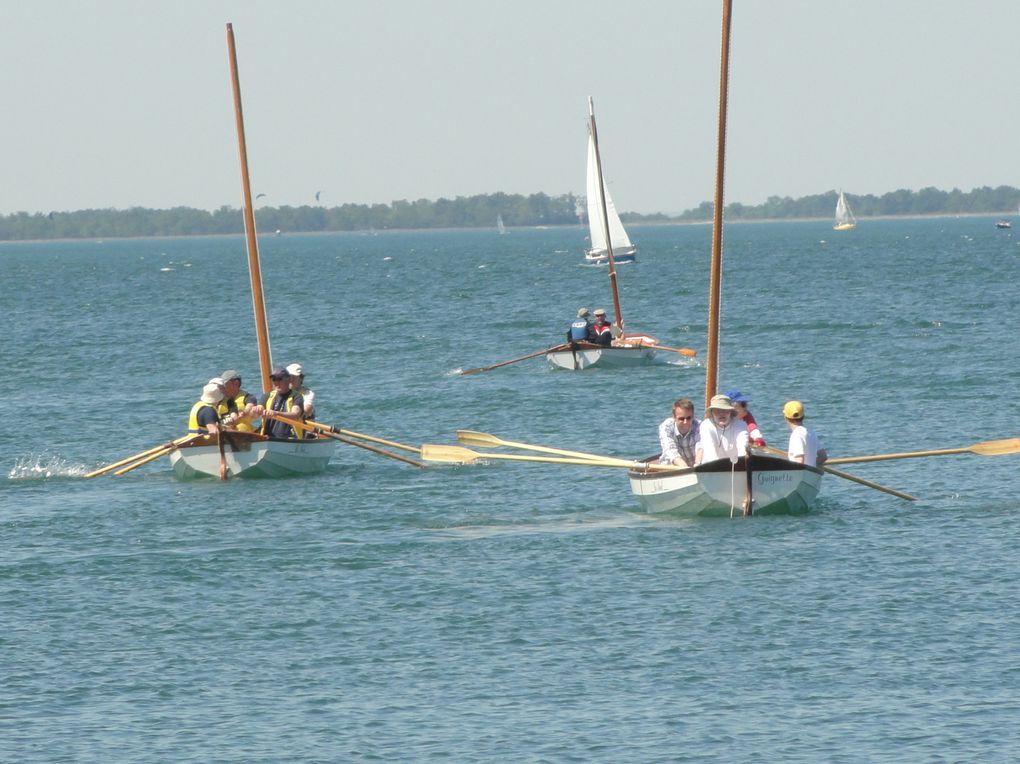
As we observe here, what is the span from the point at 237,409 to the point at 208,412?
0.58 meters

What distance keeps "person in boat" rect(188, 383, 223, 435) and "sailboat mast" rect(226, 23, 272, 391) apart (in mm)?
1999

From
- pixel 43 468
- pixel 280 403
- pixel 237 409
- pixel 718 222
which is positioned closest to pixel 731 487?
pixel 718 222

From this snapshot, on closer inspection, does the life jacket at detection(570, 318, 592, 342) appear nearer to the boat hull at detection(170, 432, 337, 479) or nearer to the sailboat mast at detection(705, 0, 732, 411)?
the boat hull at detection(170, 432, 337, 479)

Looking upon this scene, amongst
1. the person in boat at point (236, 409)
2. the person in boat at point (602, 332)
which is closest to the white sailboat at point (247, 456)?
the person in boat at point (236, 409)

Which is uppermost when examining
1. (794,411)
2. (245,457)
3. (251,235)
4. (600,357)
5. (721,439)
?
(251,235)

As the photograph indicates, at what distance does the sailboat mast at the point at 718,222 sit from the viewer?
25.4 m

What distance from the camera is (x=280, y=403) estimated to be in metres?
29.1

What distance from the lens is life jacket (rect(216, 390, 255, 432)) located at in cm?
2869

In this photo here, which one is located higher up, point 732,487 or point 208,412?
point 208,412

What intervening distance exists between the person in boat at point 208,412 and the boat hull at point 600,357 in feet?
67.7

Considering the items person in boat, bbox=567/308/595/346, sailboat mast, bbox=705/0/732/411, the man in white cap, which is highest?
sailboat mast, bbox=705/0/732/411

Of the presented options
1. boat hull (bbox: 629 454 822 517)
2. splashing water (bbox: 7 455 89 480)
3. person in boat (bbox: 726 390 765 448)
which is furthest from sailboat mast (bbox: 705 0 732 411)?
splashing water (bbox: 7 455 89 480)

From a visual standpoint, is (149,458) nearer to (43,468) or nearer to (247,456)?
(247,456)

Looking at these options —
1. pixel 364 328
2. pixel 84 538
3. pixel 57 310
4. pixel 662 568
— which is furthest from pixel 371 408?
pixel 57 310
